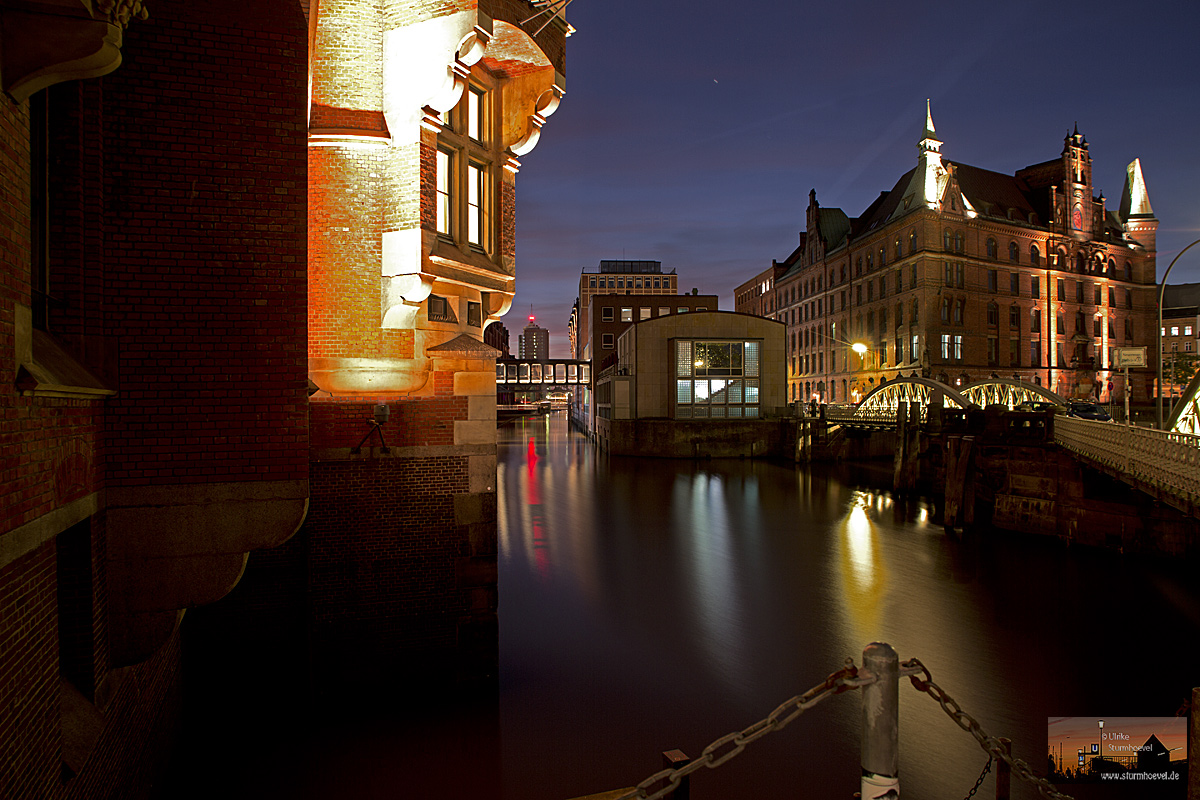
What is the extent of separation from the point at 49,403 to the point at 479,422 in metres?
5.99

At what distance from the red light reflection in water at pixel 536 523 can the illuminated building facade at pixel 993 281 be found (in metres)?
32.1

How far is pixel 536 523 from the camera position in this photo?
Result: 27.3 meters

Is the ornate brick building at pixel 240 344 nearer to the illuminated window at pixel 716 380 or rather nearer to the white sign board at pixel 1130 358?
the white sign board at pixel 1130 358

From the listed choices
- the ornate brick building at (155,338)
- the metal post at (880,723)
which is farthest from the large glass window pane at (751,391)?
the metal post at (880,723)

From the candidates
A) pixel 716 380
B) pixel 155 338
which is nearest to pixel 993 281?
pixel 716 380

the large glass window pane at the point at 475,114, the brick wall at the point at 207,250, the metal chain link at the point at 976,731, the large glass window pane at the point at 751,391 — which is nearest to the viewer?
the metal chain link at the point at 976,731

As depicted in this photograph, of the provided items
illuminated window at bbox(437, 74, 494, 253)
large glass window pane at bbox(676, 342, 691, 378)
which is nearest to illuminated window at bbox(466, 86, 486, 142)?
illuminated window at bbox(437, 74, 494, 253)

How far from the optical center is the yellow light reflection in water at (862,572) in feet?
52.6

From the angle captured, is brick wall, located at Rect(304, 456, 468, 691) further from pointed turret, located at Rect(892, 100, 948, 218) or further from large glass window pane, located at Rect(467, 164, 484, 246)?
pointed turret, located at Rect(892, 100, 948, 218)

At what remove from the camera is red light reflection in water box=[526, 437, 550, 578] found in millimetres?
20734

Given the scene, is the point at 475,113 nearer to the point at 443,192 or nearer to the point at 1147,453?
the point at 443,192

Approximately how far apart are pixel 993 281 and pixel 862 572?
50.5 metres

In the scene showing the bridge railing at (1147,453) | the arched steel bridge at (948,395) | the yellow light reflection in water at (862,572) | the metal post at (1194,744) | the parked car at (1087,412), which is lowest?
the yellow light reflection in water at (862,572)

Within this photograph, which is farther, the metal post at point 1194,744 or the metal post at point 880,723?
the metal post at point 1194,744
